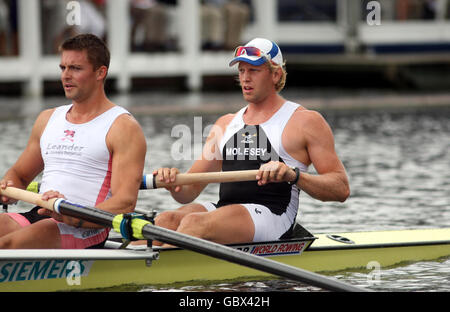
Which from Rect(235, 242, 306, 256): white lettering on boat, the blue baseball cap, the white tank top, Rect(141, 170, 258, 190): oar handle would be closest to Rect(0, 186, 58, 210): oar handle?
the white tank top

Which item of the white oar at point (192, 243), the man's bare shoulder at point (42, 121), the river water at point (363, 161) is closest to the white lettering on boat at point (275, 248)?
the river water at point (363, 161)

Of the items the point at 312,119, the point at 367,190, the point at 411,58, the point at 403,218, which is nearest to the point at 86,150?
the point at 312,119

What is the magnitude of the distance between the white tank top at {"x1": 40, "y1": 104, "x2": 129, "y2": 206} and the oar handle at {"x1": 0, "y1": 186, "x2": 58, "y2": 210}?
16 cm

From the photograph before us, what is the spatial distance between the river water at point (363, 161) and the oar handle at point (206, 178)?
1.10 feet

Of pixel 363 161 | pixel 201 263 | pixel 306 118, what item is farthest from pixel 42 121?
pixel 363 161

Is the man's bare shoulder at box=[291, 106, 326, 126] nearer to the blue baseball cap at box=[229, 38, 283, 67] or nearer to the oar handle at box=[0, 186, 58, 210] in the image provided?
the blue baseball cap at box=[229, 38, 283, 67]

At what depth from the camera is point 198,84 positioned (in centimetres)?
2447

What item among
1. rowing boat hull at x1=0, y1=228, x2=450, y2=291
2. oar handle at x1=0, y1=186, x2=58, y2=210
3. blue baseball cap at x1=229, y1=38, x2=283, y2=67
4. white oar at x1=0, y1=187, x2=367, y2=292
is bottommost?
rowing boat hull at x1=0, y1=228, x2=450, y2=291

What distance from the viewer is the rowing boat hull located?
21.0 ft

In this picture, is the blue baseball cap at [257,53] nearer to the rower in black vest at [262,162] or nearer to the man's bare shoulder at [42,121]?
the rower in black vest at [262,162]

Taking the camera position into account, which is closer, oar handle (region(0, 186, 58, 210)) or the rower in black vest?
oar handle (region(0, 186, 58, 210))

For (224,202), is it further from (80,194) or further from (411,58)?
(411,58)

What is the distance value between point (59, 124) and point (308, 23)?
792 inches
